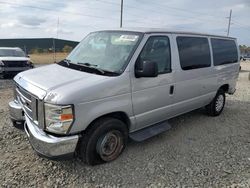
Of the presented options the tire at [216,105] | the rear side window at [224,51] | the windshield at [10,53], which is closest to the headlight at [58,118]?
the rear side window at [224,51]

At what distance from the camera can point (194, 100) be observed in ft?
17.3

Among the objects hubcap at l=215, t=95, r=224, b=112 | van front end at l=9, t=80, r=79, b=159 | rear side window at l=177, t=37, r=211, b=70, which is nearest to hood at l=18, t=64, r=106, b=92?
van front end at l=9, t=80, r=79, b=159

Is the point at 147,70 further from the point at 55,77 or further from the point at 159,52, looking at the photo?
the point at 55,77

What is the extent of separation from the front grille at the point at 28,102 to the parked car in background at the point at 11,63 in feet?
28.4

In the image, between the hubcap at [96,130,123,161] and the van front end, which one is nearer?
the van front end

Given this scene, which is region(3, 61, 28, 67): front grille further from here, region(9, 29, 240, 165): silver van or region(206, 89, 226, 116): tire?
region(206, 89, 226, 116): tire

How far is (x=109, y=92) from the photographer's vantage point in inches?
137

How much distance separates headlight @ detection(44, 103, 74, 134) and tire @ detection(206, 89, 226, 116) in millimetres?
4118

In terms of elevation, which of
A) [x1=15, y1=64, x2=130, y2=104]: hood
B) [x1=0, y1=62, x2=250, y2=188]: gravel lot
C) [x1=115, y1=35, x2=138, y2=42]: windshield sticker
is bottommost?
[x1=0, y1=62, x2=250, y2=188]: gravel lot

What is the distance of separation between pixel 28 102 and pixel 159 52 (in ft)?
7.32

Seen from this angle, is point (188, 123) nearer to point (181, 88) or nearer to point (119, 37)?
point (181, 88)

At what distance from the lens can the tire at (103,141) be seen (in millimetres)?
3490

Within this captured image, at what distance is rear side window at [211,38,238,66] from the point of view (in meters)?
5.79

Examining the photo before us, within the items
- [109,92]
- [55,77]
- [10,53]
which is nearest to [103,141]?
[109,92]
